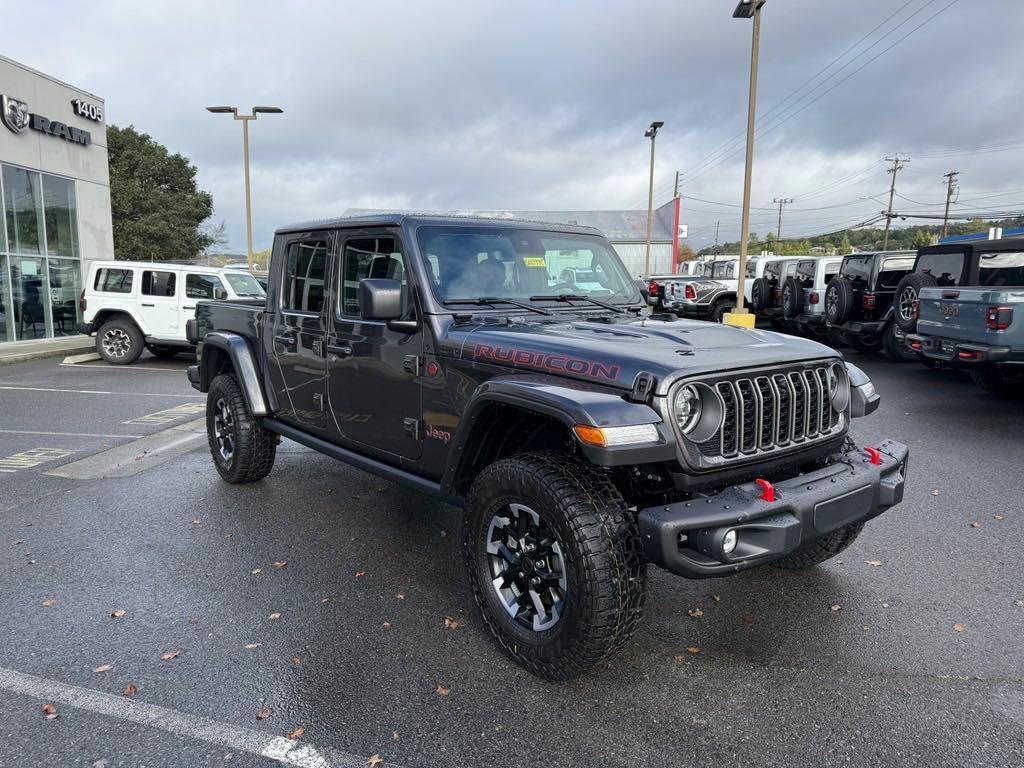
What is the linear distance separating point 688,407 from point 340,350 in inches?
85.5

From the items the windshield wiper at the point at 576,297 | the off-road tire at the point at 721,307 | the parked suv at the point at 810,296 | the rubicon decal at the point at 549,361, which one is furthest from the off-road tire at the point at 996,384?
the off-road tire at the point at 721,307

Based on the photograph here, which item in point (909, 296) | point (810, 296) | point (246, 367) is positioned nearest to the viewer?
point (246, 367)

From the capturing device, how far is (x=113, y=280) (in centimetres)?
1290

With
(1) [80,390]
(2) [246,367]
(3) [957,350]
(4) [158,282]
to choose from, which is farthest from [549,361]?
(4) [158,282]

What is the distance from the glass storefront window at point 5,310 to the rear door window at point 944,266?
1738 cm

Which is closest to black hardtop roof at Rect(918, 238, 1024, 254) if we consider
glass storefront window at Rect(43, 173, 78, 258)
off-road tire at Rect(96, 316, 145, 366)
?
off-road tire at Rect(96, 316, 145, 366)

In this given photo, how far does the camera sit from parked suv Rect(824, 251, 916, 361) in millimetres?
12484

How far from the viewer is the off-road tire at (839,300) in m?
12.6

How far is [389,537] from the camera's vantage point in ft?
15.1

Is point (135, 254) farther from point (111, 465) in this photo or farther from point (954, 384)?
point (954, 384)

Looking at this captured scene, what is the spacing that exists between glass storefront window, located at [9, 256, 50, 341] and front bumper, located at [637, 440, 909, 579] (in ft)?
57.3

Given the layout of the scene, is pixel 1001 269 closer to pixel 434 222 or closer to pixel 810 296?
pixel 810 296

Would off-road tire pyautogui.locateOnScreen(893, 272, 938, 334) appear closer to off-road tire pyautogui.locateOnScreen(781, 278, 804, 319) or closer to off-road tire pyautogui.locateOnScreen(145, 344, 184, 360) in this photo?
off-road tire pyautogui.locateOnScreen(781, 278, 804, 319)

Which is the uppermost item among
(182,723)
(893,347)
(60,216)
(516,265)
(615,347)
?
(60,216)
